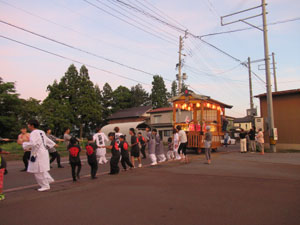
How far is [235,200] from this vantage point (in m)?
5.48

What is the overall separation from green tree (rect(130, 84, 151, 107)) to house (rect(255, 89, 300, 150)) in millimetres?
47114

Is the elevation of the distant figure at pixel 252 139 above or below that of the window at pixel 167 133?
below

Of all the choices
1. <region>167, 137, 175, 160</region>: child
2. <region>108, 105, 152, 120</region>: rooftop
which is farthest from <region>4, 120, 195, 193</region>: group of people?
<region>108, 105, 152, 120</region>: rooftop

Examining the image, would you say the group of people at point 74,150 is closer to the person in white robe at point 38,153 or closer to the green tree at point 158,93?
the person in white robe at point 38,153

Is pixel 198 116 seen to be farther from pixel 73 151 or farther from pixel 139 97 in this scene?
pixel 139 97

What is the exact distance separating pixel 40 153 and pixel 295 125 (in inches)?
728

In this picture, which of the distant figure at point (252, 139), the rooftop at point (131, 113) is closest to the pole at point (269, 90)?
the distant figure at point (252, 139)

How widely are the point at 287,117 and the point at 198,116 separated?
294 inches

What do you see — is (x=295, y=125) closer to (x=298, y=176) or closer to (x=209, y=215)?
(x=298, y=176)

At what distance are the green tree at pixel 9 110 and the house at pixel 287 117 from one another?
93.6ft

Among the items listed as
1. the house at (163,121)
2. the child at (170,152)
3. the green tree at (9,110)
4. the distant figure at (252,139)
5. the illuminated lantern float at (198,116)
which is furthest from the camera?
the house at (163,121)

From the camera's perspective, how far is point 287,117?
1953 centimetres

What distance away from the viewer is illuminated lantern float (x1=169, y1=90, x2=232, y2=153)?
16.3 metres

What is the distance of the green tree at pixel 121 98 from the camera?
59.8 meters
